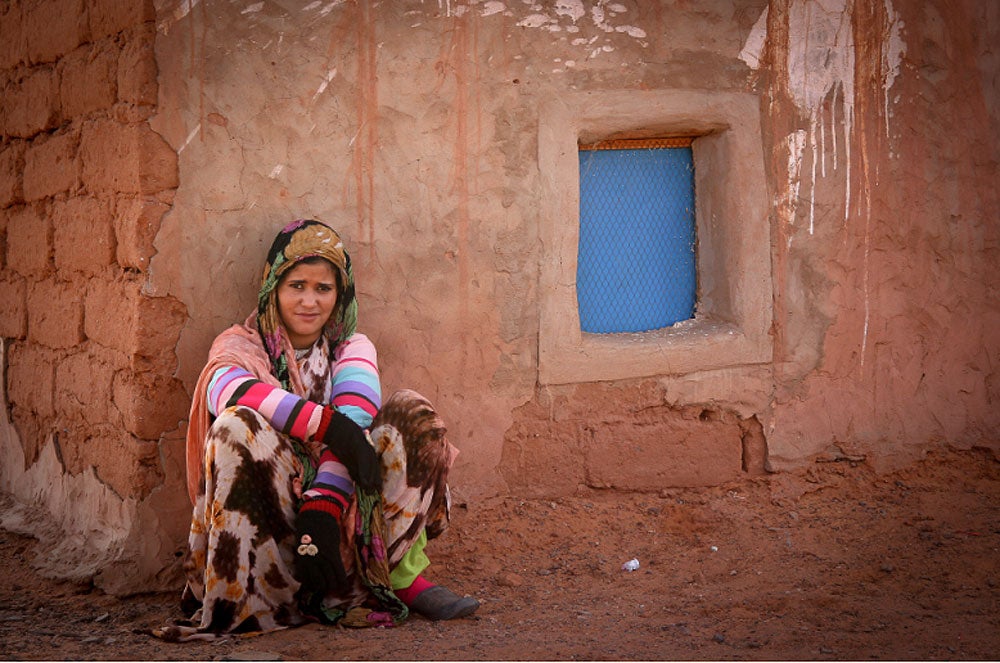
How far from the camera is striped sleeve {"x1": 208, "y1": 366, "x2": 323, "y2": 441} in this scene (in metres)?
3.54

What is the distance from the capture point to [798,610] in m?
3.96

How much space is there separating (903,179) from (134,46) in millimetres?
3398

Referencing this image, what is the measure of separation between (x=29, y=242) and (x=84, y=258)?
62 cm

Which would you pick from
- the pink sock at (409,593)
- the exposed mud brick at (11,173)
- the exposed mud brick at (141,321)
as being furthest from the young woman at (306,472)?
the exposed mud brick at (11,173)

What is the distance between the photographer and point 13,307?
16.4 ft

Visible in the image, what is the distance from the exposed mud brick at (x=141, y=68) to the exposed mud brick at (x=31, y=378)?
131 cm

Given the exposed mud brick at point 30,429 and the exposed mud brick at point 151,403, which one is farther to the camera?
the exposed mud brick at point 30,429

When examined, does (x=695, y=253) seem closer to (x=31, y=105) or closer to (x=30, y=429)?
(x=31, y=105)

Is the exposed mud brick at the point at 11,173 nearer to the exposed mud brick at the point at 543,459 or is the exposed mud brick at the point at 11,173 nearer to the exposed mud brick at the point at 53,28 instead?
the exposed mud brick at the point at 53,28

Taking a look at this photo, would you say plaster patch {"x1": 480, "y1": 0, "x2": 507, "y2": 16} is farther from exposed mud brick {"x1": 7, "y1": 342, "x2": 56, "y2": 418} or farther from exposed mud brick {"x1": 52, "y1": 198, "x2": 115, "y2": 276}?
exposed mud brick {"x1": 7, "y1": 342, "x2": 56, "y2": 418}

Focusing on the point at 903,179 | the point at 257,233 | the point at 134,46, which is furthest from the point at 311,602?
the point at 903,179

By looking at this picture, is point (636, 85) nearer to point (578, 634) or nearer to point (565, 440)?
point (565, 440)

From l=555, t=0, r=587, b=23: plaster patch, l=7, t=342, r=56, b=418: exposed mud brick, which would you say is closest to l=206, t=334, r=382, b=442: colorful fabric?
l=7, t=342, r=56, b=418: exposed mud brick

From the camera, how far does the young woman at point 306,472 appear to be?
3426 mm
